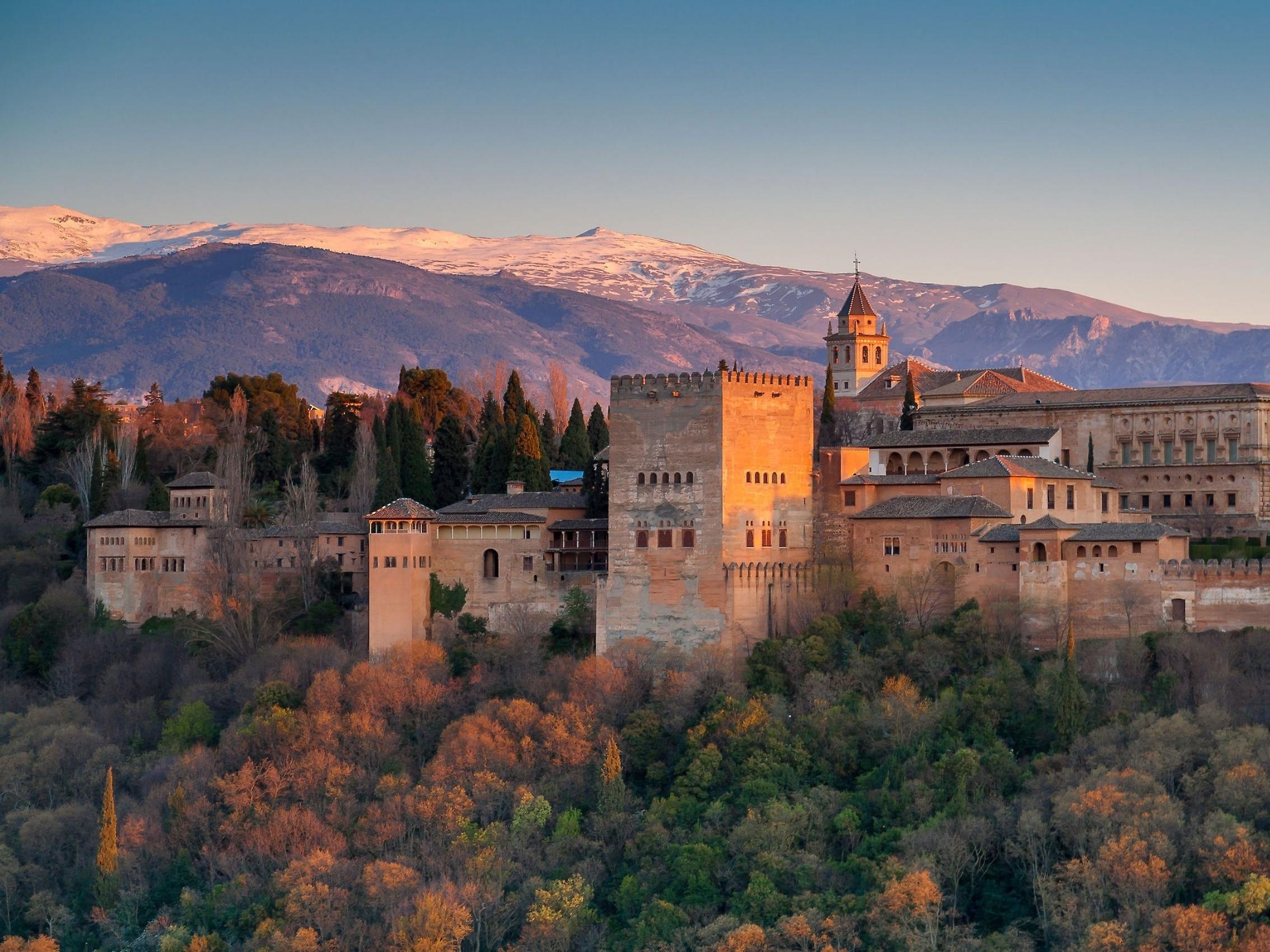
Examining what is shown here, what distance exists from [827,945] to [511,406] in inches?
1187

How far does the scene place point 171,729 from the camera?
156 ft

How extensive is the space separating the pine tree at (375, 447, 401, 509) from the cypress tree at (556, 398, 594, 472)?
550cm

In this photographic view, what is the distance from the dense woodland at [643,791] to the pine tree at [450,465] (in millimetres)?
8736

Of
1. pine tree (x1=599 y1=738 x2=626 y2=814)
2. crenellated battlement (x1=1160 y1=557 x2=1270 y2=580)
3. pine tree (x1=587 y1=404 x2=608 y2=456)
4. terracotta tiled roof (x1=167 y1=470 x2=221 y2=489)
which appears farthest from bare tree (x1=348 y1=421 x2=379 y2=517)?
crenellated battlement (x1=1160 y1=557 x2=1270 y2=580)

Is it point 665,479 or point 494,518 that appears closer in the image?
point 665,479

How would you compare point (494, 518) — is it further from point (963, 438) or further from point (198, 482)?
point (963, 438)

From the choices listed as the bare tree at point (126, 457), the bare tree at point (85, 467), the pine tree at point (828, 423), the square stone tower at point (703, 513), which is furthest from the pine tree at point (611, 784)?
the bare tree at point (126, 457)

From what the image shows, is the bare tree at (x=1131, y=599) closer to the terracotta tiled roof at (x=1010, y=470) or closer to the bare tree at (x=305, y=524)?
the terracotta tiled roof at (x=1010, y=470)

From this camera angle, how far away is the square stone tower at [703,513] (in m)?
45.1

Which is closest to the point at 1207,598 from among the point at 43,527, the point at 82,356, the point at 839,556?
the point at 839,556

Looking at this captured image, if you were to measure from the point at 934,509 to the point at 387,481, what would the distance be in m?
18.2

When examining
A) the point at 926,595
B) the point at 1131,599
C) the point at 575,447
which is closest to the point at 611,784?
the point at 926,595

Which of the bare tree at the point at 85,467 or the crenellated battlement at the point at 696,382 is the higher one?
the crenellated battlement at the point at 696,382

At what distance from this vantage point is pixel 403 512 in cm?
4791
